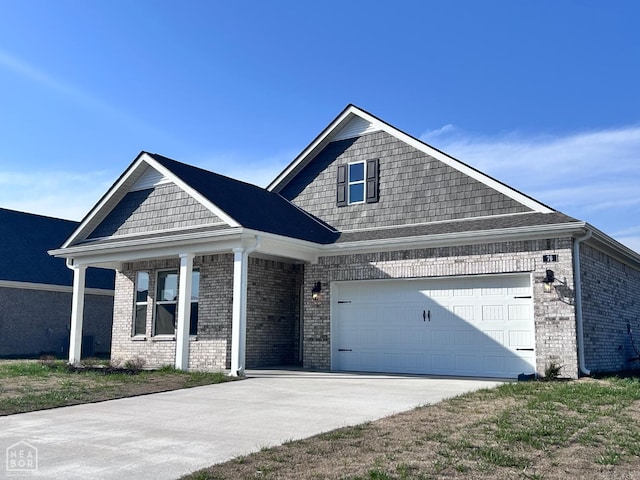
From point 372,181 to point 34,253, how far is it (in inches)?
613

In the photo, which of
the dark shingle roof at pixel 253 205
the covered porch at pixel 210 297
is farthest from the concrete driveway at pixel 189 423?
the dark shingle roof at pixel 253 205

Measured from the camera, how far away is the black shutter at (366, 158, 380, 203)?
55.0 feet

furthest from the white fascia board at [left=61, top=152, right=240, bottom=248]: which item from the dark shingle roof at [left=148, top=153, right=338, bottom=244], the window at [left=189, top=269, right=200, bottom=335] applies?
the window at [left=189, top=269, right=200, bottom=335]

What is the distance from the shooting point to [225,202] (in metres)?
15.4

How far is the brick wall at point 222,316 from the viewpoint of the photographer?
15906 millimetres

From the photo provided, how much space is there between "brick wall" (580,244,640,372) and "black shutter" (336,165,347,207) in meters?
6.40

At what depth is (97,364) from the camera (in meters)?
16.7

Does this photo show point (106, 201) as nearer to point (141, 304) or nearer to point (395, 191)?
point (141, 304)

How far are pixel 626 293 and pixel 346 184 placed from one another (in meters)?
7.93

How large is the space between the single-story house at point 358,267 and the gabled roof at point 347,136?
0.13 ft

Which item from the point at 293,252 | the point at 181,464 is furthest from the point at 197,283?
the point at 181,464

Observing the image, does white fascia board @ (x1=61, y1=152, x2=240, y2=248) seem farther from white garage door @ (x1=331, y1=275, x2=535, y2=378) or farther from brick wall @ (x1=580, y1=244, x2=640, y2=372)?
brick wall @ (x1=580, y1=244, x2=640, y2=372)

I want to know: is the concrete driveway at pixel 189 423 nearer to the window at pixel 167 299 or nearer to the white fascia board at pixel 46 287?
the window at pixel 167 299

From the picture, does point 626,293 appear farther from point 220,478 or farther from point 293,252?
point 220,478
